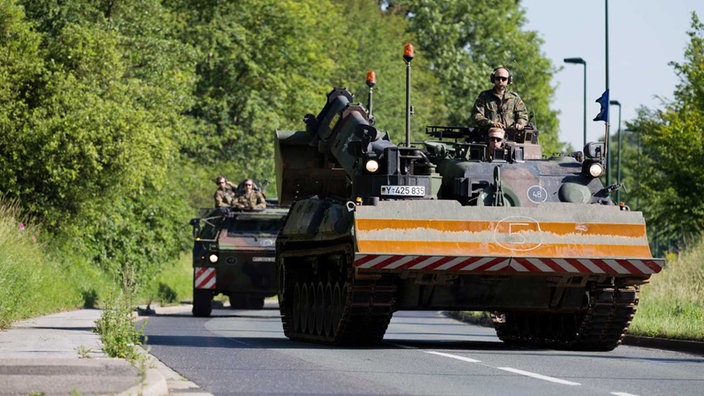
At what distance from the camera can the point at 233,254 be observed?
3322cm

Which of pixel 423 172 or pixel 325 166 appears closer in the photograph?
pixel 423 172

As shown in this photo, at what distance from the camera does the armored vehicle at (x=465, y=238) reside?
18.7m

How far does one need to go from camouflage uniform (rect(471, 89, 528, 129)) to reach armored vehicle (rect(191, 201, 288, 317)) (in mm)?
12446

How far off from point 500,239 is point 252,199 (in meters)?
15.6

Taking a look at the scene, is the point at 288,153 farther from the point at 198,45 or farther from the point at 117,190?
the point at 198,45

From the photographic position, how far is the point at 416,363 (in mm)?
16797

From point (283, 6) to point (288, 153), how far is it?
1496 inches

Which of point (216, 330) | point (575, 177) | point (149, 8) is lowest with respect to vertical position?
point (216, 330)

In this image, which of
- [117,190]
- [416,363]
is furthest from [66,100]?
[416,363]

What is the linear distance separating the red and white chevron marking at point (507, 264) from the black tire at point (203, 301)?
1516 centimetres

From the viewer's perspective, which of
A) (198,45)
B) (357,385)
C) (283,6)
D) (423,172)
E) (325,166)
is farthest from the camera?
(283,6)

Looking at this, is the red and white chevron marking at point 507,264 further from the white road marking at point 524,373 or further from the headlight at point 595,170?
the headlight at point 595,170

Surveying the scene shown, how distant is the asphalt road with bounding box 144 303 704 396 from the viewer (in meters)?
13.6

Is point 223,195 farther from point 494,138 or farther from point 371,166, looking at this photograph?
point 371,166
